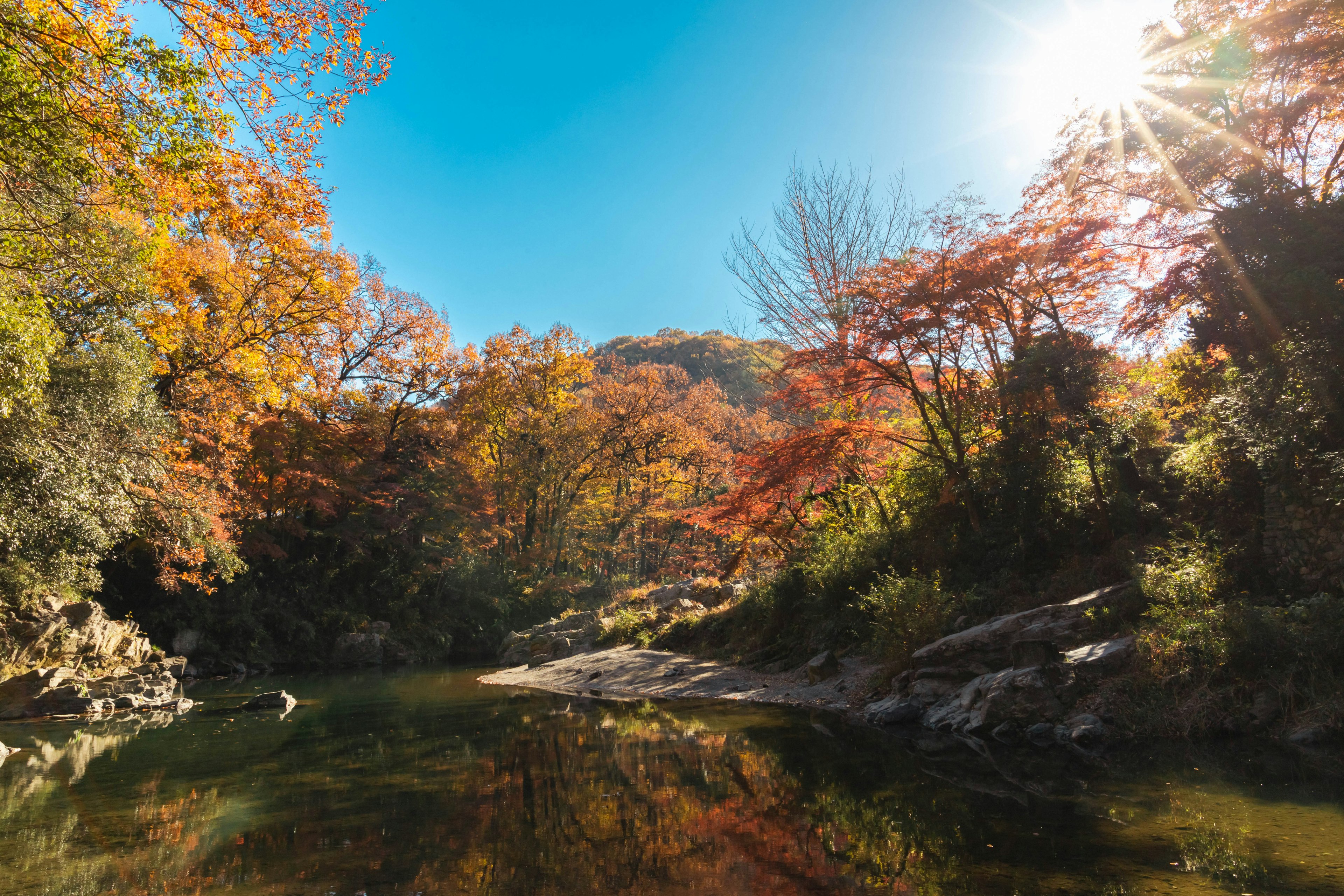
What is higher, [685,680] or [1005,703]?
[685,680]

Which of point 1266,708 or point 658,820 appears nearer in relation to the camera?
point 658,820

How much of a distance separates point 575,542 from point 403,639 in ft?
26.8

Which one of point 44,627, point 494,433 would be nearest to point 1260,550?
point 44,627

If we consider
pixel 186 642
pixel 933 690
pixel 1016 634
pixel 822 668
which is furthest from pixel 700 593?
pixel 186 642

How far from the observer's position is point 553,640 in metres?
20.1

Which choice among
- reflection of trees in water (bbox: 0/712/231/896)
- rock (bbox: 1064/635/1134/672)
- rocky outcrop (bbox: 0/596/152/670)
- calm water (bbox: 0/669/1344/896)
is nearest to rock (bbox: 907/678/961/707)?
calm water (bbox: 0/669/1344/896)

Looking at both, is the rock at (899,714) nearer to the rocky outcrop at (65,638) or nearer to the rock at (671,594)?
the rock at (671,594)

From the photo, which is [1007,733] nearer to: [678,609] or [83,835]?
[83,835]

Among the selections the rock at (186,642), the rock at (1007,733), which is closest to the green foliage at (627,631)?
the rock at (1007,733)

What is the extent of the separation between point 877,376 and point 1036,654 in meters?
6.11

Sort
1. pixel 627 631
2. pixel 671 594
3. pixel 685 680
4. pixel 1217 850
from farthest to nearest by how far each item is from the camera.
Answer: pixel 671 594 → pixel 627 631 → pixel 685 680 → pixel 1217 850

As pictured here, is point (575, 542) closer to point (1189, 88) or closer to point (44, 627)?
point (44, 627)

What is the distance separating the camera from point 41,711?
11.4 m

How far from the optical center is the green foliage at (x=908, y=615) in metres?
9.44
